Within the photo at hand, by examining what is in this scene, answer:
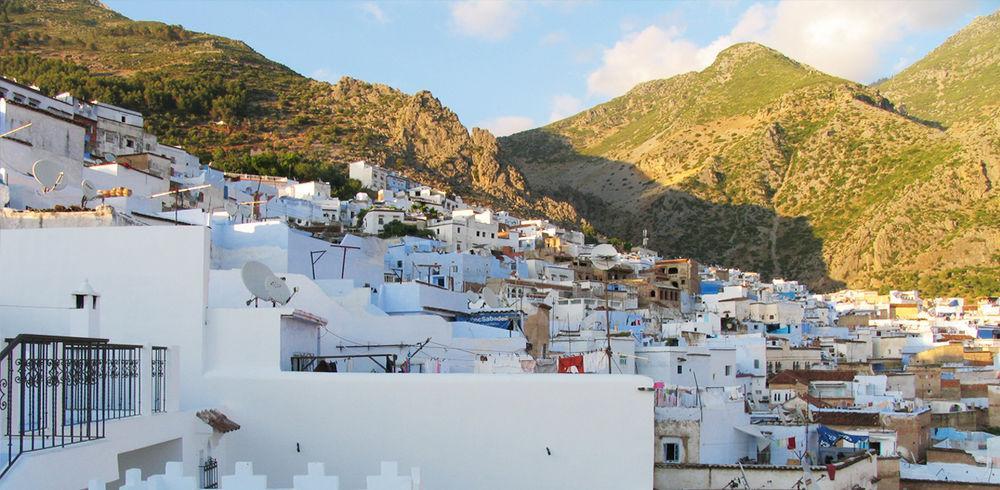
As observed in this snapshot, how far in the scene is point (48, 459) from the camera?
718 centimetres

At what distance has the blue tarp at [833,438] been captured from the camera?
2052 cm

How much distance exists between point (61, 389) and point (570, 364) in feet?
33.4

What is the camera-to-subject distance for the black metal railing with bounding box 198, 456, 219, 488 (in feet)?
32.8

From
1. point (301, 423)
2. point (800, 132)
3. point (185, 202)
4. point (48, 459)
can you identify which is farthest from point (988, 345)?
point (800, 132)

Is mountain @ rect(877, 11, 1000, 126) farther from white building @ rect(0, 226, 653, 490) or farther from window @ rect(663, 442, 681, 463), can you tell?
white building @ rect(0, 226, 653, 490)

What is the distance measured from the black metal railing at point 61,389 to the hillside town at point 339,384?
0.13 ft

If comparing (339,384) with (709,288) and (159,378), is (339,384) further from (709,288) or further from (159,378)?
(709,288)

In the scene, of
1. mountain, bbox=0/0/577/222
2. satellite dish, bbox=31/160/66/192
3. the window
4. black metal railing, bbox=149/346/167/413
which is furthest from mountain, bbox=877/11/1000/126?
black metal railing, bbox=149/346/167/413

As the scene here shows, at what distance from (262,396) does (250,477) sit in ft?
11.5

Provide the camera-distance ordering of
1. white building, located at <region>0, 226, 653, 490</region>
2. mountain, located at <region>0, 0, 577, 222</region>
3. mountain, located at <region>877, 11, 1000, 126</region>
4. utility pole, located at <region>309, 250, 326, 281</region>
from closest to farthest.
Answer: white building, located at <region>0, 226, 653, 490</region> < utility pole, located at <region>309, 250, 326, 281</region> < mountain, located at <region>0, 0, 577, 222</region> < mountain, located at <region>877, 11, 1000, 126</region>

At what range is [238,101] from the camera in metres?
85.2

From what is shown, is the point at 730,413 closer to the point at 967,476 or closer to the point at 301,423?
the point at 967,476

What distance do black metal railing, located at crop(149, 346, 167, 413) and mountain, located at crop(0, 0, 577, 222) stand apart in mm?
62333

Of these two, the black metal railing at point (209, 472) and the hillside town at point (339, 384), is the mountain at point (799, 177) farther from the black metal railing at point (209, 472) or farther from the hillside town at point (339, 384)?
the black metal railing at point (209, 472)
